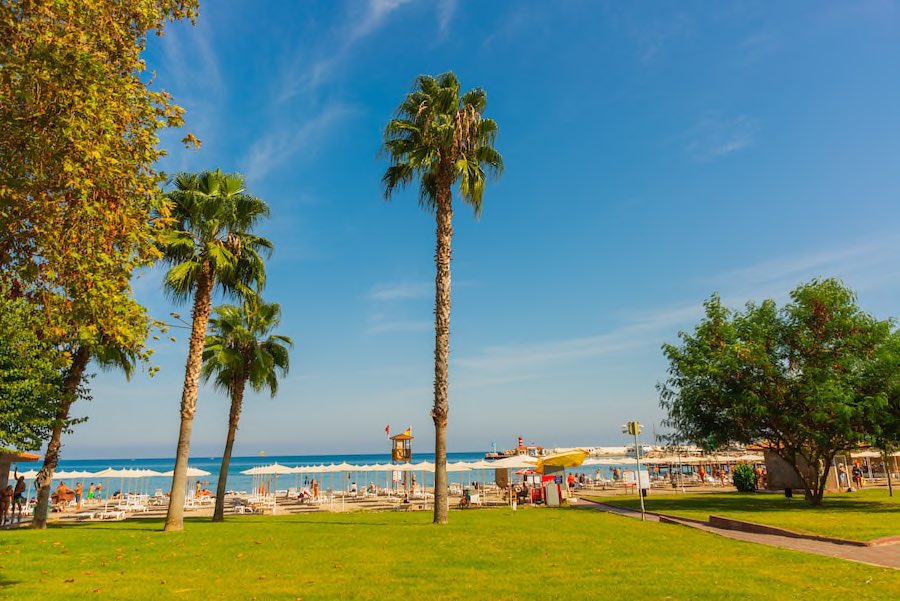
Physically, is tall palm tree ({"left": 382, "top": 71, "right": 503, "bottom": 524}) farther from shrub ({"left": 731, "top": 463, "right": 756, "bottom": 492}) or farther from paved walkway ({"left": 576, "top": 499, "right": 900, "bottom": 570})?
shrub ({"left": 731, "top": 463, "right": 756, "bottom": 492})

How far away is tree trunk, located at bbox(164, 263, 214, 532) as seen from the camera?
19.2m

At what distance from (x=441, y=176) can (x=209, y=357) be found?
13.7 meters

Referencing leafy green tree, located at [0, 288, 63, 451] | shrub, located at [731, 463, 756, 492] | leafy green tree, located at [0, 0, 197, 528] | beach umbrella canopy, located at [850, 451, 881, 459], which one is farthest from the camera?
beach umbrella canopy, located at [850, 451, 881, 459]

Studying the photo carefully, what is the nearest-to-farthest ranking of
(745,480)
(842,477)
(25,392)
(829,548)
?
(829,548), (25,392), (745,480), (842,477)

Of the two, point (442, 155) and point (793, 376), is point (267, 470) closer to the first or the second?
point (442, 155)

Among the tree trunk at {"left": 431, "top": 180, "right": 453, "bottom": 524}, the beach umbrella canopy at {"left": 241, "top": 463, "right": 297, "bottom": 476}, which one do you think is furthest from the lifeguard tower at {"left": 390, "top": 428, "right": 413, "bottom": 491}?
the tree trunk at {"left": 431, "top": 180, "right": 453, "bottom": 524}

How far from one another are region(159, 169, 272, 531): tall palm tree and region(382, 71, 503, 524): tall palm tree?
653 centimetres

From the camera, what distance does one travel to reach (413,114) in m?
22.6

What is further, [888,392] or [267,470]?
[267,470]

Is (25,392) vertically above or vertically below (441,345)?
below

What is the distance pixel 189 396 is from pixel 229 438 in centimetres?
631

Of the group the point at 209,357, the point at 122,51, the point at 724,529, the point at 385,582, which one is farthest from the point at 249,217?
the point at 724,529

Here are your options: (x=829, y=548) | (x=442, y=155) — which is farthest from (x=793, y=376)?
(x=442, y=155)

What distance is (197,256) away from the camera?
20578 millimetres
